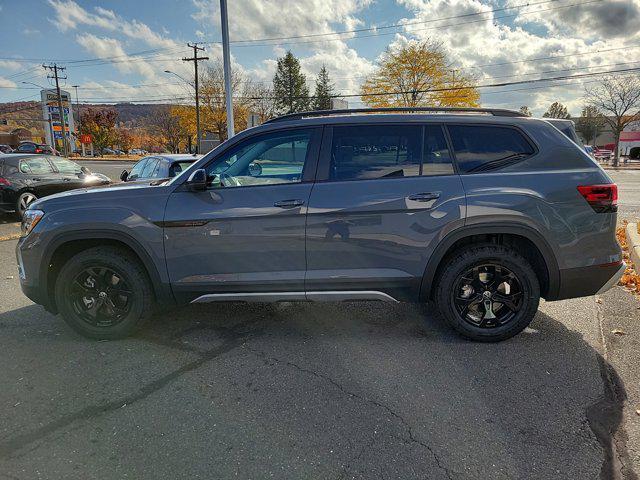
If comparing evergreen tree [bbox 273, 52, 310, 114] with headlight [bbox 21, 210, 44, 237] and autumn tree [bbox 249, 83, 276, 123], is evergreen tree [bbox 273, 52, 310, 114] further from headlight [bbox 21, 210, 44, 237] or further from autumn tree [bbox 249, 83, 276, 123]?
headlight [bbox 21, 210, 44, 237]

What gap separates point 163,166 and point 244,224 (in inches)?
206

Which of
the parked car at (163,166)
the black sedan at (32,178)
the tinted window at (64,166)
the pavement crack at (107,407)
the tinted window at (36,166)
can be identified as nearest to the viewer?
the pavement crack at (107,407)

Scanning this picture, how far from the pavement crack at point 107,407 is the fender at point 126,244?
0.60 meters

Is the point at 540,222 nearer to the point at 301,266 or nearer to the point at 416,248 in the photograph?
the point at 416,248

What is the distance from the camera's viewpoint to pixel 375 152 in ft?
11.1

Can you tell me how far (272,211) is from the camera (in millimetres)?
3281

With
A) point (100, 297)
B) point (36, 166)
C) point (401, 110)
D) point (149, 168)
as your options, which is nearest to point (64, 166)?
point (36, 166)

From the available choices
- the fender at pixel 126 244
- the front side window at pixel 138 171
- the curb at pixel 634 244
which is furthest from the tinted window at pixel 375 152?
the front side window at pixel 138 171

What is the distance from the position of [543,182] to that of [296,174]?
6.42 ft

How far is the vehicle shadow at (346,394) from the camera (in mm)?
2223

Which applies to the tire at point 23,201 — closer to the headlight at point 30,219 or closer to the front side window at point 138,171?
the front side window at point 138,171

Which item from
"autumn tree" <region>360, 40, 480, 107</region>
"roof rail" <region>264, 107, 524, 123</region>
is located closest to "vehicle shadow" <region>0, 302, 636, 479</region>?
"roof rail" <region>264, 107, 524, 123</region>

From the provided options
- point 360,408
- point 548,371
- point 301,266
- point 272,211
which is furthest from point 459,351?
point 272,211

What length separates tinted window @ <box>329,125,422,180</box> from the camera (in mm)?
3346
